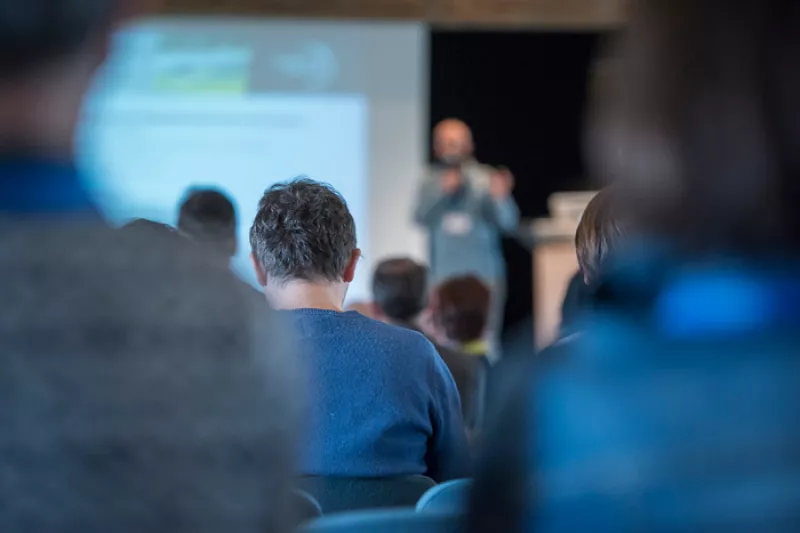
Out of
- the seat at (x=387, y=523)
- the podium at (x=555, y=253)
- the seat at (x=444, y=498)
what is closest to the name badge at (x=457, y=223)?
the podium at (x=555, y=253)

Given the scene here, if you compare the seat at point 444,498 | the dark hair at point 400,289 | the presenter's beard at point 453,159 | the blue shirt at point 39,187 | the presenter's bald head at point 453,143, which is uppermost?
the presenter's bald head at point 453,143

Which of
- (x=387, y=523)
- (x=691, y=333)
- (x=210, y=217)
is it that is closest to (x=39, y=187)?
(x=691, y=333)

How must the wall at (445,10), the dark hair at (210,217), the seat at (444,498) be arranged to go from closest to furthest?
1. the seat at (444,498)
2. the dark hair at (210,217)
3. the wall at (445,10)

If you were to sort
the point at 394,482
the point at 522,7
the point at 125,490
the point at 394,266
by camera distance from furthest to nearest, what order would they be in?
1. the point at 522,7
2. the point at 394,266
3. the point at 394,482
4. the point at 125,490

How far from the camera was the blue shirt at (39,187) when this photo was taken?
0.69 metres

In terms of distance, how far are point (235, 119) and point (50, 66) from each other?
20.1ft

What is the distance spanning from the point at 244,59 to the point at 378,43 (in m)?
0.92

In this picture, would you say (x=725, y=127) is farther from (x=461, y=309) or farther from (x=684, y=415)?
(x=461, y=309)

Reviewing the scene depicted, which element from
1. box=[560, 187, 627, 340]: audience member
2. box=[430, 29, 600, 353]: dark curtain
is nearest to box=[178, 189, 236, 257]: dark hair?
box=[560, 187, 627, 340]: audience member

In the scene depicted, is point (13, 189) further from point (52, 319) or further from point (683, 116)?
point (683, 116)

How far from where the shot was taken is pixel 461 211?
628 centimetres

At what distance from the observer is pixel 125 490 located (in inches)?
Result: 27.2

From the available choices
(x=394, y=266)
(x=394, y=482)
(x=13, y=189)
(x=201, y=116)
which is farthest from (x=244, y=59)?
(x=13, y=189)

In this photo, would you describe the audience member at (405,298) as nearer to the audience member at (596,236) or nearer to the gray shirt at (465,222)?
the audience member at (596,236)
